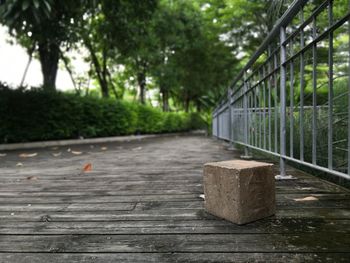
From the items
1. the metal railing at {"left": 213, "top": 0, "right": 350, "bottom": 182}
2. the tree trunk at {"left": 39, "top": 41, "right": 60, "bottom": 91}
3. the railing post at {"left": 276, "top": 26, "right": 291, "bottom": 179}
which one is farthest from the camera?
the tree trunk at {"left": 39, "top": 41, "right": 60, "bottom": 91}

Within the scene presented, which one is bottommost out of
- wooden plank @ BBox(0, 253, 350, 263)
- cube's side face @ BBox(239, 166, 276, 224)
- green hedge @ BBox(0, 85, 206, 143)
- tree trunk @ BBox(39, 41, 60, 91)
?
wooden plank @ BBox(0, 253, 350, 263)

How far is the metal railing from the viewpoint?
1.79 meters

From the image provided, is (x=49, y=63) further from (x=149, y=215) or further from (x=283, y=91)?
(x=149, y=215)

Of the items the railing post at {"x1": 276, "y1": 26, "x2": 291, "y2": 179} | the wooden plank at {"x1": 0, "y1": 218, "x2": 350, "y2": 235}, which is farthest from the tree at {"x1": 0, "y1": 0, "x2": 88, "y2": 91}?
the wooden plank at {"x1": 0, "y1": 218, "x2": 350, "y2": 235}

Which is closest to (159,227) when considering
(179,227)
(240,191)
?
(179,227)

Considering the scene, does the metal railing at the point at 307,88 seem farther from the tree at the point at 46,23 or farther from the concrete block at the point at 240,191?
the tree at the point at 46,23

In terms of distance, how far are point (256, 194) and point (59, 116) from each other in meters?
8.49

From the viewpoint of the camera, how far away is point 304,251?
136cm

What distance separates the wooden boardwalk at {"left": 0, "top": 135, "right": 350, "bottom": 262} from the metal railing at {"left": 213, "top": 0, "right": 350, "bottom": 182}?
0.89ft

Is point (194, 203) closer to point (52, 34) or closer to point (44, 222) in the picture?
point (44, 222)

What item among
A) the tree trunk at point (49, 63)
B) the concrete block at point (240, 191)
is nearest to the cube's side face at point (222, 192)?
the concrete block at point (240, 191)

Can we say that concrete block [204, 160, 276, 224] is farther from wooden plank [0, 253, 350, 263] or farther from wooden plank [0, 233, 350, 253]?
wooden plank [0, 253, 350, 263]

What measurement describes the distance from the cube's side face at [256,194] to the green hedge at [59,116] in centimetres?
759

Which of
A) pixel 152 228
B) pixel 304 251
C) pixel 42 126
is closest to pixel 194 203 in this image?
pixel 152 228
